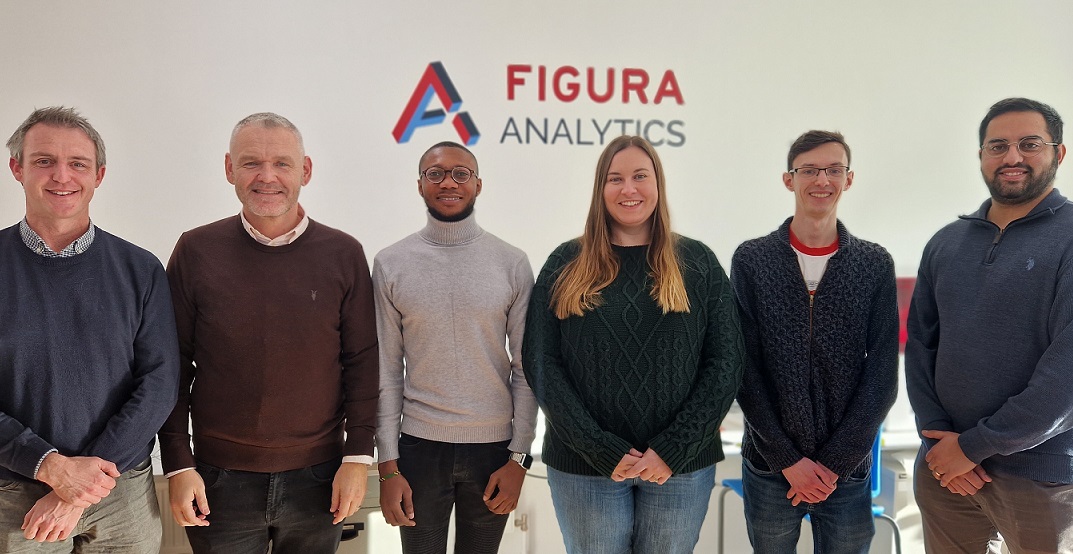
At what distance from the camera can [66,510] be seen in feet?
5.41

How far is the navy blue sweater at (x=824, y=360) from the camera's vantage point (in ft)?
6.44

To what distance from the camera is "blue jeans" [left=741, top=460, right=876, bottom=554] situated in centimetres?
200

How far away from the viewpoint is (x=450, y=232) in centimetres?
207

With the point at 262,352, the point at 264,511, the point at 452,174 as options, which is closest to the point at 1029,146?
the point at 452,174

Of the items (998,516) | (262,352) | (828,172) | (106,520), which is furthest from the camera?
Result: (828,172)

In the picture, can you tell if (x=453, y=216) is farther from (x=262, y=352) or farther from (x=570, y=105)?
(x=570, y=105)

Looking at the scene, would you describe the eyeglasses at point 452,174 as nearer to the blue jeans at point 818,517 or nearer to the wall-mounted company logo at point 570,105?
the wall-mounted company logo at point 570,105

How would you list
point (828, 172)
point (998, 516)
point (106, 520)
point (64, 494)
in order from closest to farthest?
point (64, 494) → point (106, 520) → point (998, 516) → point (828, 172)

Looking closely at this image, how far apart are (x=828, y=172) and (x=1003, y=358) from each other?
667mm

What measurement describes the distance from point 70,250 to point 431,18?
71.0 inches

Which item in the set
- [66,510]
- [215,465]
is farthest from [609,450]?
[66,510]

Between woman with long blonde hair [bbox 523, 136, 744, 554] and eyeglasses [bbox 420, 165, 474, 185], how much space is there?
0.42 metres

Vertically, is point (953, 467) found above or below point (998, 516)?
above

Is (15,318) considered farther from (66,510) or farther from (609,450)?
(609,450)
